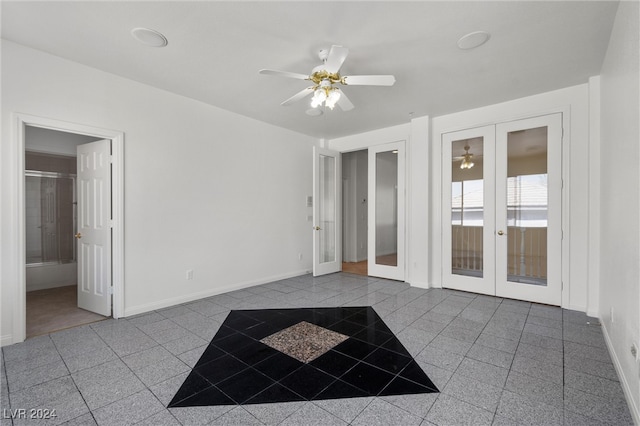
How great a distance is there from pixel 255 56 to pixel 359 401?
10.4 feet

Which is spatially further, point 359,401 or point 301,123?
point 301,123

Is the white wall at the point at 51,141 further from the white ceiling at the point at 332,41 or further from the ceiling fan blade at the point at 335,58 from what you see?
the ceiling fan blade at the point at 335,58

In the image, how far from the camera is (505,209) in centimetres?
420

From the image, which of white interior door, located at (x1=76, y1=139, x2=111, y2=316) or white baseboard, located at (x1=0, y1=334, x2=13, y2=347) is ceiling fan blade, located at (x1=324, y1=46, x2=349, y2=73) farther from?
white baseboard, located at (x1=0, y1=334, x2=13, y2=347)

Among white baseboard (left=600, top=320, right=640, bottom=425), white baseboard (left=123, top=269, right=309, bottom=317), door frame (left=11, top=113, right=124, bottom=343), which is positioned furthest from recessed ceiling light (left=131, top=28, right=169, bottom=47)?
white baseboard (left=600, top=320, right=640, bottom=425)

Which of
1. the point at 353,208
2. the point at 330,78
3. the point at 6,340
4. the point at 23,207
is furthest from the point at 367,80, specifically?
the point at 353,208

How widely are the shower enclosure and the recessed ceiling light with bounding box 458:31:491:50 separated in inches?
246

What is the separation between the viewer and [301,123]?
208 inches

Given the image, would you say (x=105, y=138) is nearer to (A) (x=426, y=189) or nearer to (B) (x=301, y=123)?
(B) (x=301, y=123)

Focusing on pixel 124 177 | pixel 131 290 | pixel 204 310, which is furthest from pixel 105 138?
pixel 204 310

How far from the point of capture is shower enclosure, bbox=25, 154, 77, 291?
4.89 m

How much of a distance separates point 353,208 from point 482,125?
12.1 feet

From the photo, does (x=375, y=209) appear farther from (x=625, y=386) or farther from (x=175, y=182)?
(x=625, y=386)

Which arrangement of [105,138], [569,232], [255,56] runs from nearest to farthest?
1. [255,56]
2. [105,138]
3. [569,232]
